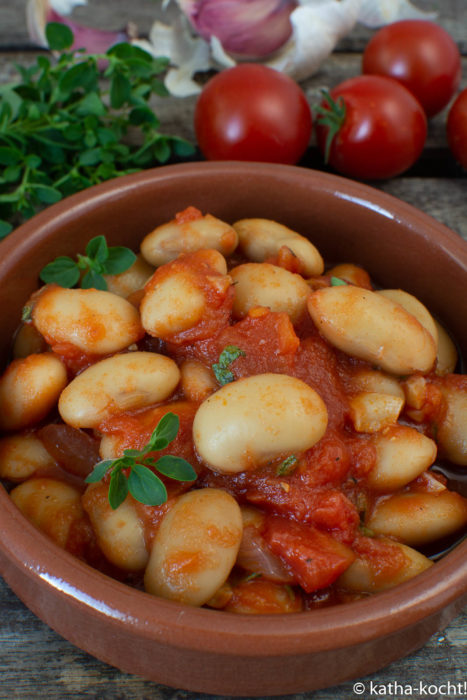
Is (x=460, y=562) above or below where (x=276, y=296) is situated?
below

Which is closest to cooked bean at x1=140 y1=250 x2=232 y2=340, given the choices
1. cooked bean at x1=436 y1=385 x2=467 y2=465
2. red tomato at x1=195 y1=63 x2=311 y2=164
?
cooked bean at x1=436 y1=385 x2=467 y2=465

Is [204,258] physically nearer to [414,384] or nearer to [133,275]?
[133,275]

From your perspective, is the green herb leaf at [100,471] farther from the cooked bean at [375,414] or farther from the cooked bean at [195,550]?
the cooked bean at [375,414]

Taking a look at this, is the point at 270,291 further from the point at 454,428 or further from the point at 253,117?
the point at 253,117

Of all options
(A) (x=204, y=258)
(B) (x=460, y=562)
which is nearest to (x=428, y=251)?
(A) (x=204, y=258)

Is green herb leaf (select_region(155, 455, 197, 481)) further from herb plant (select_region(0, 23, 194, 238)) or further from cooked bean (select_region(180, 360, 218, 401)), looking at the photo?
herb plant (select_region(0, 23, 194, 238))

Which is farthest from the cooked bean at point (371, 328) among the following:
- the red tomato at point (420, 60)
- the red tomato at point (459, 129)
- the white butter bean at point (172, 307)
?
the red tomato at point (420, 60)

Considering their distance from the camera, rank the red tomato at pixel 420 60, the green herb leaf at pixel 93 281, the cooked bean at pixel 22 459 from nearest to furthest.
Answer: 1. the cooked bean at pixel 22 459
2. the green herb leaf at pixel 93 281
3. the red tomato at pixel 420 60
